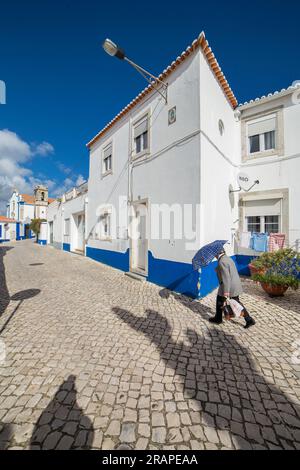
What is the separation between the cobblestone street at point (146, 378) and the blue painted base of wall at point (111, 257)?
11.3 ft

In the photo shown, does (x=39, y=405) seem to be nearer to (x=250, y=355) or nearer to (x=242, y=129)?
(x=250, y=355)

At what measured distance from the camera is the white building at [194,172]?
5402 mm

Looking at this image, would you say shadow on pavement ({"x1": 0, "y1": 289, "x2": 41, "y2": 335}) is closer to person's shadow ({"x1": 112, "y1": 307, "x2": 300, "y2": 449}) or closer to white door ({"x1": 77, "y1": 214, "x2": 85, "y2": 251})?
person's shadow ({"x1": 112, "y1": 307, "x2": 300, "y2": 449})

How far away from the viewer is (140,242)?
7.52 metres

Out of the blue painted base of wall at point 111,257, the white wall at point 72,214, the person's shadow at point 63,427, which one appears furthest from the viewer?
the white wall at point 72,214

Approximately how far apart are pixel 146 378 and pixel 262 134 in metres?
8.93

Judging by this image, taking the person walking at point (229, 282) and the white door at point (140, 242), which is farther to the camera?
the white door at point (140, 242)

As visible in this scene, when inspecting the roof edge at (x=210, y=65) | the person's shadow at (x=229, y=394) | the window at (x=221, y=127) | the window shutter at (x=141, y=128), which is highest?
the roof edge at (x=210, y=65)

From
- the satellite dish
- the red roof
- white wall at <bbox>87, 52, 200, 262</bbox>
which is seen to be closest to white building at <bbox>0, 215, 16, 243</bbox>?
the red roof

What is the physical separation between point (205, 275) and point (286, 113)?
22.1 feet

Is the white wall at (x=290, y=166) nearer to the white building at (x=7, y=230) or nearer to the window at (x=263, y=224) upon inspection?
the window at (x=263, y=224)

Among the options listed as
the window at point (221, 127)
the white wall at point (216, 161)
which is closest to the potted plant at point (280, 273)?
the white wall at point (216, 161)

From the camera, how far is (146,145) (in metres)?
7.30

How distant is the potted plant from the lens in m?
5.00
